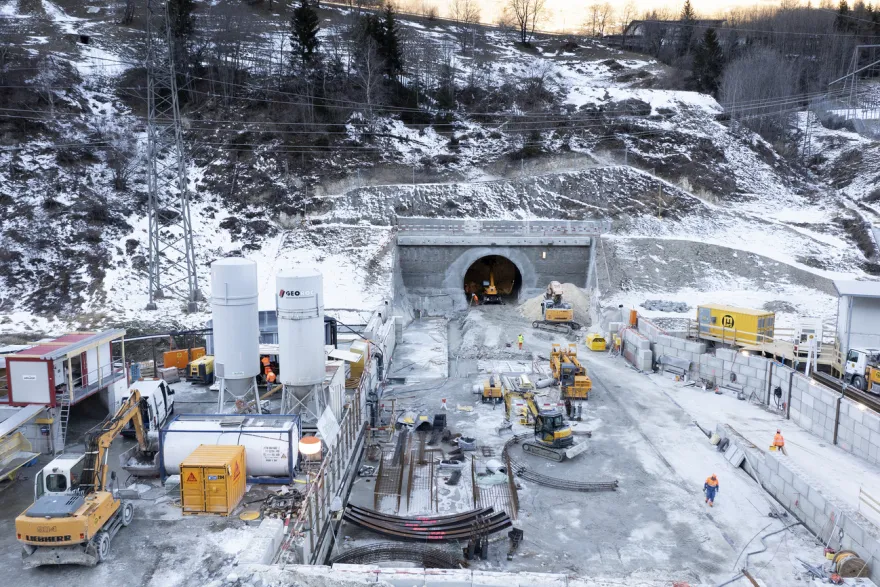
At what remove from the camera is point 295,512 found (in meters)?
13.1

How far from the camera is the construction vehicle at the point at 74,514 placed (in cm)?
1093

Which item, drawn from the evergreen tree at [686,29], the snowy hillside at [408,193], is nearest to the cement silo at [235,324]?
the snowy hillside at [408,193]

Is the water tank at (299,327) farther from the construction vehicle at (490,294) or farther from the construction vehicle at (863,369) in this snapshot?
the construction vehicle at (490,294)

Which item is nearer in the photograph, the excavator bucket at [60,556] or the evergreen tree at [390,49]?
the excavator bucket at [60,556]

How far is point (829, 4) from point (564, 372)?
118 metres

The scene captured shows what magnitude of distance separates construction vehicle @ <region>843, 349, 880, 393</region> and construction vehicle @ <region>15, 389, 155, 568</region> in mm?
24092

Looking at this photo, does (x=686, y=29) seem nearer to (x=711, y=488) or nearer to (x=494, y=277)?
(x=494, y=277)

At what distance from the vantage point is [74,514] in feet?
36.0

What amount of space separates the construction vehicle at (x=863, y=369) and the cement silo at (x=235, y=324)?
70.3 feet

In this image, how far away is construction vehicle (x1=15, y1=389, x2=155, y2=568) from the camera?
10930 millimetres

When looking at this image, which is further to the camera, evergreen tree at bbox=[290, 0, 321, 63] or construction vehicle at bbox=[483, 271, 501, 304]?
evergreen tree at bbox=[290, 0, 321, 63]

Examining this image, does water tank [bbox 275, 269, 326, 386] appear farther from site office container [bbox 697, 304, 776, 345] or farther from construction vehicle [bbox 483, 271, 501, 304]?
construction vehicle [bbox 483, 271, 501, 304]

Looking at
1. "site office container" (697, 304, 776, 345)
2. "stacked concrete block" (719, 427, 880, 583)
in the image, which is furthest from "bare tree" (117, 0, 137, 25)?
"stacked concrete block" (719, 427, 880, 583)

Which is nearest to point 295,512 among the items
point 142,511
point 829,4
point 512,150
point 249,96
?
point 142,511
